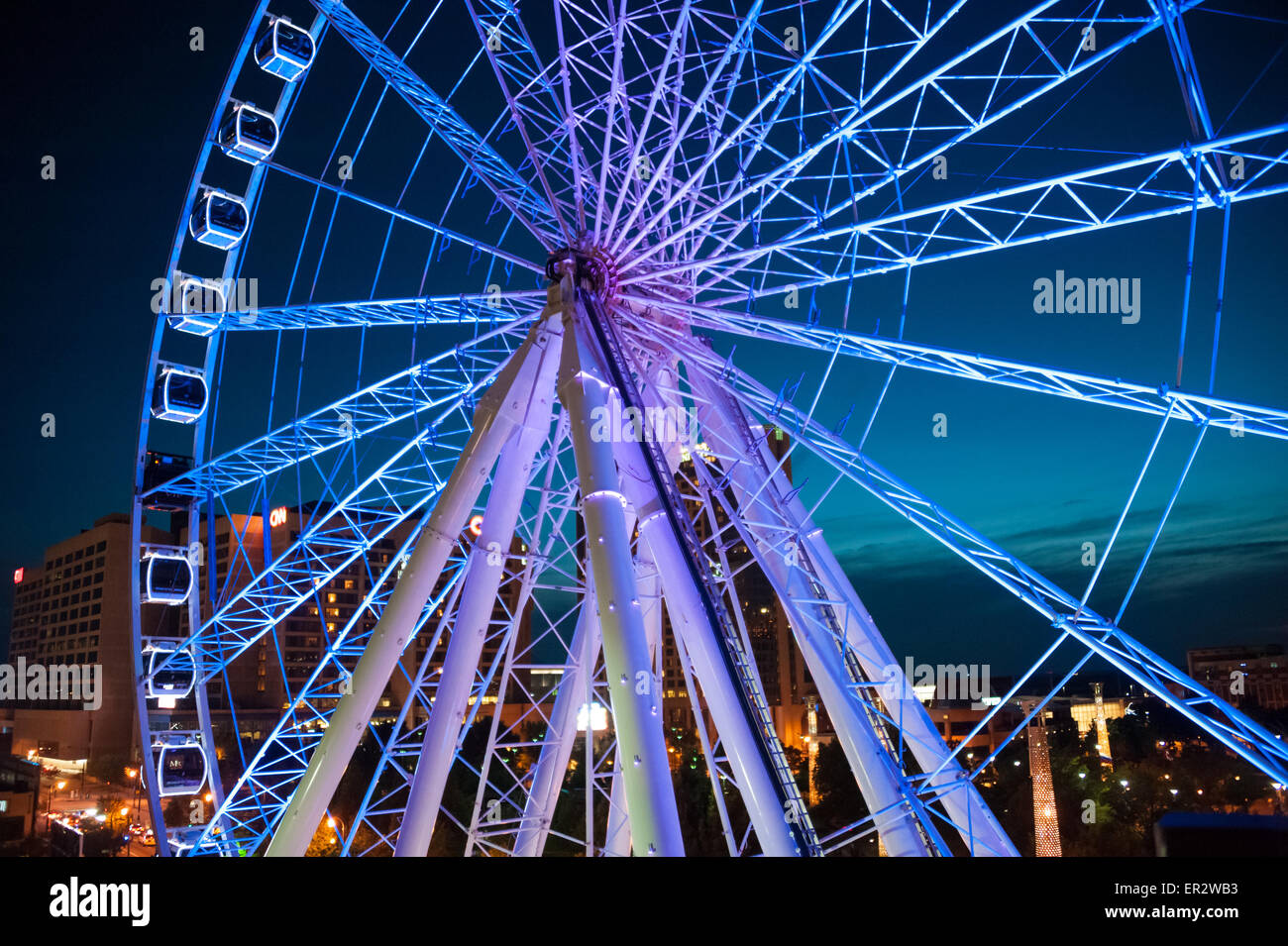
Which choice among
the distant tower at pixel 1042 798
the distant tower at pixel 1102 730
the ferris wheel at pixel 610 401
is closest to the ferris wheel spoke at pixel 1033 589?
the ferris wheel at pixel 610 401

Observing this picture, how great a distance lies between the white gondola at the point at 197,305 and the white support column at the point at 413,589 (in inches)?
290

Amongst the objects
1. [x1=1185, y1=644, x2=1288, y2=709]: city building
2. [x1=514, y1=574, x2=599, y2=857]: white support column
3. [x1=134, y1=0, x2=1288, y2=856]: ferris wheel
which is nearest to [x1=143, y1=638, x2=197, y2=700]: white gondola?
[x1=134, y1=0, x2=1288, y2=856]: ferris wheel

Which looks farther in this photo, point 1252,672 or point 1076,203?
point 1252,672

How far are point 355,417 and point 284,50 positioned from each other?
651cm

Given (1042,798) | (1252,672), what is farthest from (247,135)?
(1252,672)

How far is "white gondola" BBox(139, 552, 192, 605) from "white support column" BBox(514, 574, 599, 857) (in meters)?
7.89

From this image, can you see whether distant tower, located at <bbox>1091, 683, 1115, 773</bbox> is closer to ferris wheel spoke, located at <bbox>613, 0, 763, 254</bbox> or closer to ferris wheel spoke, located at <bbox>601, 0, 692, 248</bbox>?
ferris wheel spoke, located at <bbox>613, 0, 763, 254</bbox>

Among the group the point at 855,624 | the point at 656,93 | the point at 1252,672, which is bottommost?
the point at 1252,672

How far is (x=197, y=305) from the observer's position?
661 inches

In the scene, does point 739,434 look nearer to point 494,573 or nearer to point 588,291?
point 588,291

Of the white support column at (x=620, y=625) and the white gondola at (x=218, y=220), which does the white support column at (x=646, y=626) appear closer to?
the white support column at (x=620, y=625)

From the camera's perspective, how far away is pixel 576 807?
138 ft

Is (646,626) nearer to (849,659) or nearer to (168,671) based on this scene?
(849,659)
